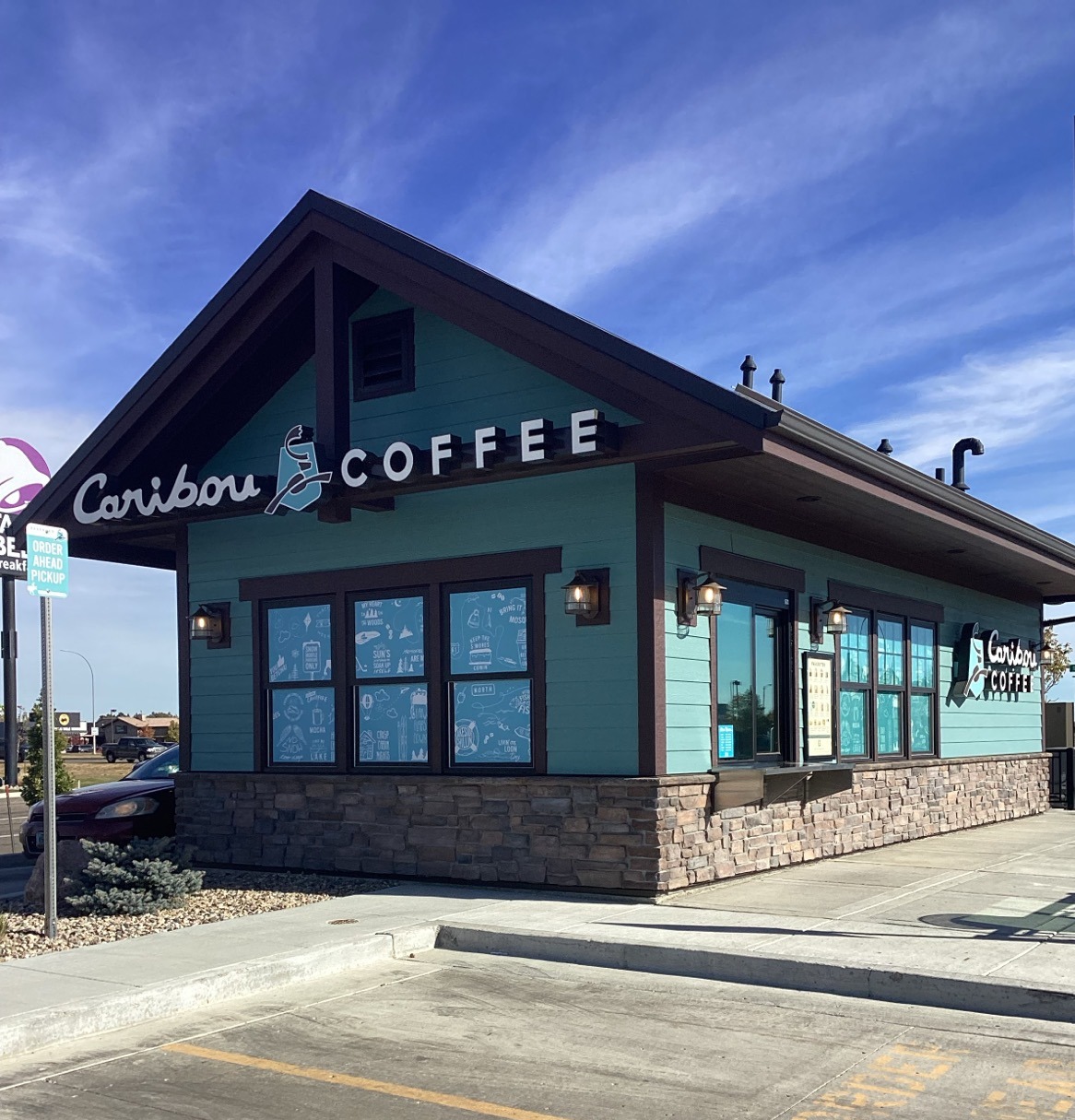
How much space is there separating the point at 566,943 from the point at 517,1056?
2410 millimetres

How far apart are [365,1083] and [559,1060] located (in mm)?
1020

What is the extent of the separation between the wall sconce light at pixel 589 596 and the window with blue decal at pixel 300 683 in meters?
3.15

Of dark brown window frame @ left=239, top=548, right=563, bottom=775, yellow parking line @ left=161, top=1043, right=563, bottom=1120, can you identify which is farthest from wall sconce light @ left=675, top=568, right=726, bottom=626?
yellow parking line @ left=161, top=1043, right=563, bottom=1120

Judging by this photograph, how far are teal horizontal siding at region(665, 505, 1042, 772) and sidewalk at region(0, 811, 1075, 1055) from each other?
1.80 meters

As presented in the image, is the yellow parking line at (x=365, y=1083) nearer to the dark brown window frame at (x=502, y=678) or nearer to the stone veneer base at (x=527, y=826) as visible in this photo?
the stone veneer base at (x=527, y=826)

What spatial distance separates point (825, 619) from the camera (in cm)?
1429

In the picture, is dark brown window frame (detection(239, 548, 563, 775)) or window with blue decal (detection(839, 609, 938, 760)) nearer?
dark brown window frame (detection(239, 548, 563, 775))

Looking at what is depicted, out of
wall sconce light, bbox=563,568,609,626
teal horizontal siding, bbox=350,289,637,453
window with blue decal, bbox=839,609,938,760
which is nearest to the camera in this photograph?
wall sconce light, bbox=563,568,609,626

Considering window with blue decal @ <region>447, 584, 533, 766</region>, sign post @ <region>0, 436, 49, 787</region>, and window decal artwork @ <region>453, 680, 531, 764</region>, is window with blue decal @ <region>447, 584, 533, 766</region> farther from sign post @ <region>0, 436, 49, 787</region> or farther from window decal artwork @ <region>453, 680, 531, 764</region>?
sign post @ <region>0, 436, 49, 787</region>

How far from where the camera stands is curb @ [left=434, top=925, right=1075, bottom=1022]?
7.51 meters

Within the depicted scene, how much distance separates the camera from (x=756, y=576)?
515 inches

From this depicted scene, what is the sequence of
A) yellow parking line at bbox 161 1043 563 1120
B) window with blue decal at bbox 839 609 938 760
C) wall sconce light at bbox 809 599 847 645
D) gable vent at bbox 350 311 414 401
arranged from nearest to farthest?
yellow parking line at bbox 161 1043 563 1120
gable vent at bbox 350 311 414 401
wall sconce light at bbox 809 599 847 645
window with blue decal at bbox 839 609 938 760

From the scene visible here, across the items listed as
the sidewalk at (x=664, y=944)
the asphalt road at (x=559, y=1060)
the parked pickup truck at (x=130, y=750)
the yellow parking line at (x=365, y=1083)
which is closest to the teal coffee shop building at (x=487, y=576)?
the sidewalk at (x=664, y=944)

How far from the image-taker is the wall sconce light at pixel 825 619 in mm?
14102
